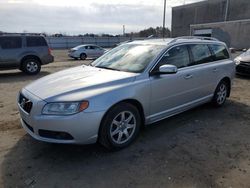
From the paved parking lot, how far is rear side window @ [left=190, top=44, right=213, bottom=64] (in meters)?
1.23

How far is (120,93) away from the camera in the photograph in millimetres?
3514

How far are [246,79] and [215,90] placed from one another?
4944 mm

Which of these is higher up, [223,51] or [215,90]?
[223,51]

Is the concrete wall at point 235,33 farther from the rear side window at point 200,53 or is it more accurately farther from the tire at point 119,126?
the tire at point 119,126

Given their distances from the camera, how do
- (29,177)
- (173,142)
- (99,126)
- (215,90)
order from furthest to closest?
(215,90), (173,142), (99,126), (29,177)

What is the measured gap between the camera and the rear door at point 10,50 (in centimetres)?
1055

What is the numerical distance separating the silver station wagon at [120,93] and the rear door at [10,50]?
733cm

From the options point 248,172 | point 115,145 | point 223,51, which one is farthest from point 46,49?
point 248,172

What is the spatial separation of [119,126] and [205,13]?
54275mm

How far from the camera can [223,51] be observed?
19.3 feet

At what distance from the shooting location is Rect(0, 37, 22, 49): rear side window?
10609 millimetres

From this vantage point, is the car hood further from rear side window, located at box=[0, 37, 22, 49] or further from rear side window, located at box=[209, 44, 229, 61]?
rear side window, located at box=[0, 37, 22, 49]

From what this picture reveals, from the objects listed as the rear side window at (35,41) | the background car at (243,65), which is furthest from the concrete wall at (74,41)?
the background car at (243,65)

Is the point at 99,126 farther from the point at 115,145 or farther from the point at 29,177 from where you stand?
the point at 29,177
